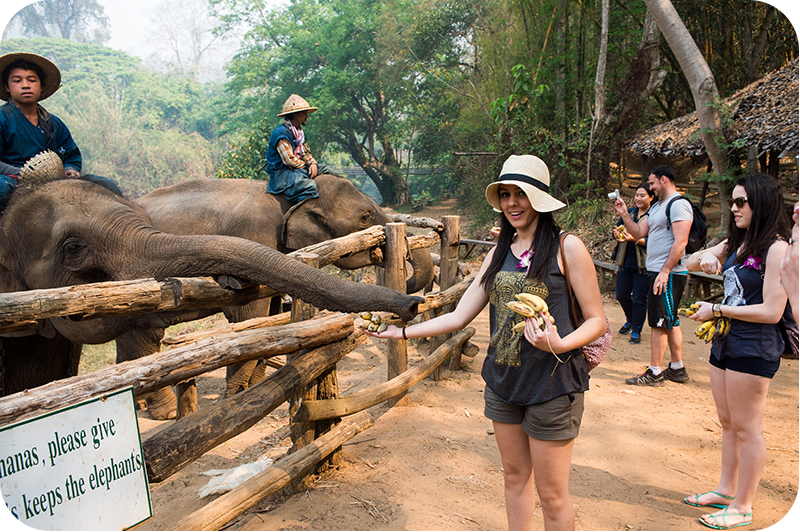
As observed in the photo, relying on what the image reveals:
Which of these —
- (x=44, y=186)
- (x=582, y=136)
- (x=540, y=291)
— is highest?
(x=582, y=136)

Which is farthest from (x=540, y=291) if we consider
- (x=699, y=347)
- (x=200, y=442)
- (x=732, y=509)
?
(x=699, y=347)

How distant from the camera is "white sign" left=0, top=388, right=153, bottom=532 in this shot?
5.14 feet

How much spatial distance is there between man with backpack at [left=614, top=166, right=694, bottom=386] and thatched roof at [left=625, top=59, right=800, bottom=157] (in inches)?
198

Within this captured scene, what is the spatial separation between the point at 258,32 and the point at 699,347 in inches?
1187

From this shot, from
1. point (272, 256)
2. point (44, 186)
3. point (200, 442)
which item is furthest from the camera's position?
point (44, 186)

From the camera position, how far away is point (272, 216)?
236 inches

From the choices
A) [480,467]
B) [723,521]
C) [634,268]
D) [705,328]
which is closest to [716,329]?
[705,328]

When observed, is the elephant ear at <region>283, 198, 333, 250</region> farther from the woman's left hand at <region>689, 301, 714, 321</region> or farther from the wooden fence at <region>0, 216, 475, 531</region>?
the woman's left hand at <region>689, 301, 714, 321</region>

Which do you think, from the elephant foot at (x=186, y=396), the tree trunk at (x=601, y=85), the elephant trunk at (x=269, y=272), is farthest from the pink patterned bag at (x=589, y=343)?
the tree trunk at (x=601, y=85)

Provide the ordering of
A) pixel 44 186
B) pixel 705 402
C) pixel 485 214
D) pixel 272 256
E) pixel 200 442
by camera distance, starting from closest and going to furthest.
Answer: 1. pixel 200 442
2. pixel 272 256
3. pixel 44 186
4. pixel 705 402
5. pixel 485 214

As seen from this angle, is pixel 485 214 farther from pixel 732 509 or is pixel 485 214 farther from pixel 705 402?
pixel 732 509

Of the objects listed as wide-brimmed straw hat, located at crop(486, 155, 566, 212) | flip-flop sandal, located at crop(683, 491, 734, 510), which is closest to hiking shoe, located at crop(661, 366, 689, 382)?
flip-flop sandal, located at crop(683, 491, 734, 510)

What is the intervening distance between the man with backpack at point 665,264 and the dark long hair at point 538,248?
286 centimetres

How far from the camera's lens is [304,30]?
1128 inches
